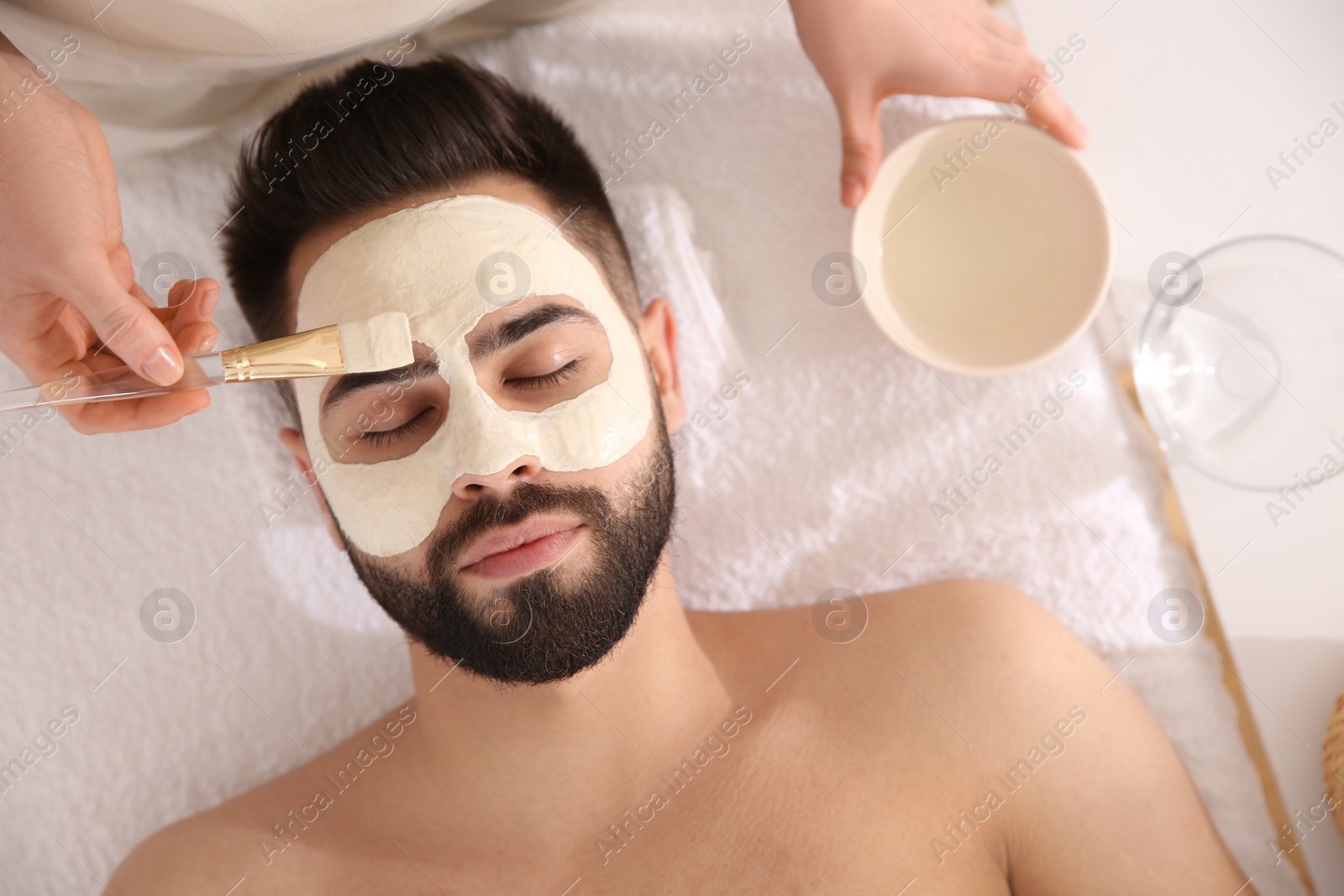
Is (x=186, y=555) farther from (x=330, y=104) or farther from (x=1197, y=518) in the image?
(x=1197, y=518)

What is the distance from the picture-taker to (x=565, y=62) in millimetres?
1421

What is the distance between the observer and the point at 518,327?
97 centimetres

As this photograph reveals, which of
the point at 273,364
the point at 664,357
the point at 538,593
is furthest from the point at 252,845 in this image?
the point at 664,357

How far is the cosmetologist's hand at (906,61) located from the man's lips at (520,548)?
2.07 feet

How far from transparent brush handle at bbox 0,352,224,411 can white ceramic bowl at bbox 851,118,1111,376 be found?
84cm

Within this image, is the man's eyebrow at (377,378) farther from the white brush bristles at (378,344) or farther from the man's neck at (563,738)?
the man's neck at (563,738)

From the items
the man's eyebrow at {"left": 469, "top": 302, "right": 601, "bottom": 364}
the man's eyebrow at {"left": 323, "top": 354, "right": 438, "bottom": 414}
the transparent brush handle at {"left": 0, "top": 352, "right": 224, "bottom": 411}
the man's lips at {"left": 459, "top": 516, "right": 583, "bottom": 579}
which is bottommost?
the man's lips at {"left": 459, "top": 516, "right": 583, "bottom": 579}

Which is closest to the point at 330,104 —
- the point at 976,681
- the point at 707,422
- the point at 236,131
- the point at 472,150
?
the point at 472,150

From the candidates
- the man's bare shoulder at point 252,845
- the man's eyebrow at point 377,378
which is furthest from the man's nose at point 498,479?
the man's bare shoulder at point 252,845

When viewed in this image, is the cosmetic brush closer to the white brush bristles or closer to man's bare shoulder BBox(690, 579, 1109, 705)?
the white brush bristles

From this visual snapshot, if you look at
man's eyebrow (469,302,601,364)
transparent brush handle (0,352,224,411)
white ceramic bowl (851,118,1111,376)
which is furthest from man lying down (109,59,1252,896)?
white ceramic bowl (851,118,1111,376)

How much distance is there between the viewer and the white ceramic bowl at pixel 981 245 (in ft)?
4.15

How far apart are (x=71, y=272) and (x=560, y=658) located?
2.07 ft

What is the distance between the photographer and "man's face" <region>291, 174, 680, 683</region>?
0.95 metres
